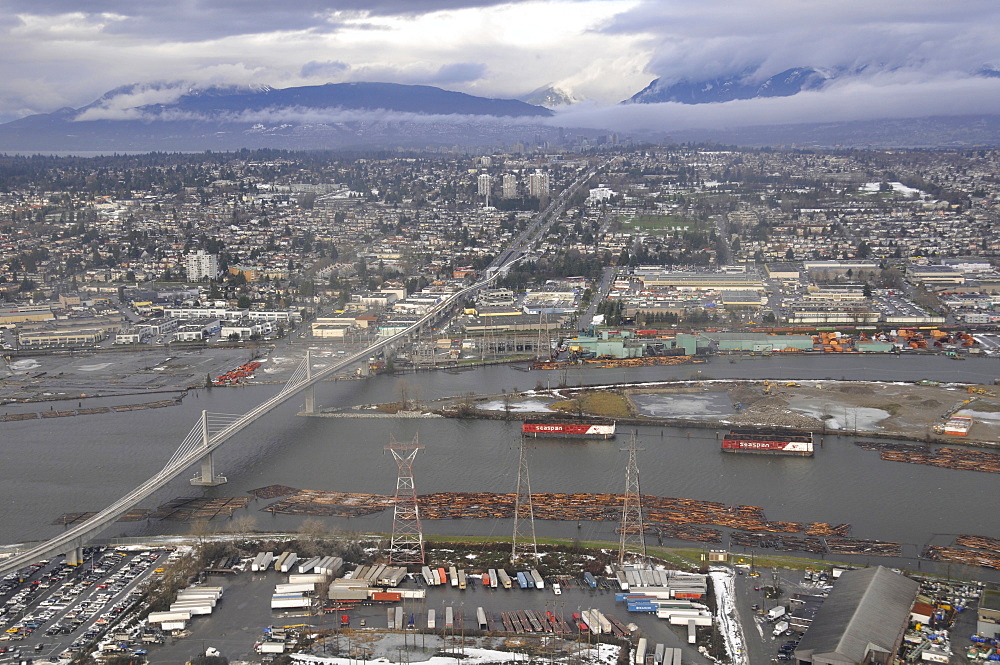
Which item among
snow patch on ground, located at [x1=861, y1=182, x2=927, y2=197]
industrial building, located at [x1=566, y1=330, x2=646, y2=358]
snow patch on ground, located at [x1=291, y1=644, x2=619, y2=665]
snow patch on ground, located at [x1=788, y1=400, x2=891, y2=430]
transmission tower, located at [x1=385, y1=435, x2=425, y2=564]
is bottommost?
snow patch on ground, located at [x1=291, y1=644, x2=619, y2=665]

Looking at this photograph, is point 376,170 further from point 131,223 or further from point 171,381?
point 171,381

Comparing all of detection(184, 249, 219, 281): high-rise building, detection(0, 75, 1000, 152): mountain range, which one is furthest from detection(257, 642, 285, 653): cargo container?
detection(0, 75, 1000, 152): mountain range

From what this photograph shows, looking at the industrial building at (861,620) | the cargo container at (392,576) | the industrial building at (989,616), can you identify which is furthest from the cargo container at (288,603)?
the industrial building at (989,616)

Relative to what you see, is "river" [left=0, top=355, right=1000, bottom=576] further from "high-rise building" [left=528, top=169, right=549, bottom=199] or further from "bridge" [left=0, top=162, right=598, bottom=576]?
"high-rise building" [left=528, top=169, right=549, bottom=199]

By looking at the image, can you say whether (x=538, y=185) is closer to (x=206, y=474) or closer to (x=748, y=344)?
(x=748, y=344)

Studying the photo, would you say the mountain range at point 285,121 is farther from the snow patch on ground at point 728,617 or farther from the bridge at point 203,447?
the snow patch on ground at point 728,617
